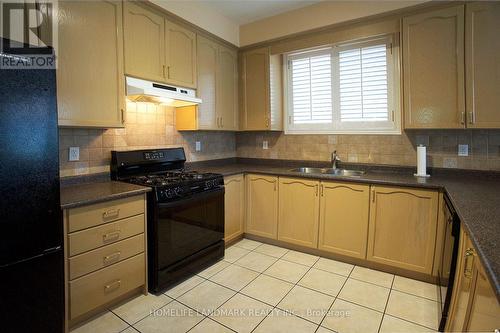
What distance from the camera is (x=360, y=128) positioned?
121 inches

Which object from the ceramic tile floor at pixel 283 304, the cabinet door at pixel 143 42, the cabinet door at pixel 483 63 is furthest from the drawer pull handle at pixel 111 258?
the cabinet door at pixel 483 63

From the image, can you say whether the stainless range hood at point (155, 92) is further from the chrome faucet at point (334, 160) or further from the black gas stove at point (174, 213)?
the chrome faucet at point (334, 160)

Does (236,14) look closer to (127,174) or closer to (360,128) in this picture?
(360,128)

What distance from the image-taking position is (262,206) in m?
3.15

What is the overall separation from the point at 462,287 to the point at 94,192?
220 centimetres

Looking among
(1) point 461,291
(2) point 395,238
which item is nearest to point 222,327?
(1) point 461,291

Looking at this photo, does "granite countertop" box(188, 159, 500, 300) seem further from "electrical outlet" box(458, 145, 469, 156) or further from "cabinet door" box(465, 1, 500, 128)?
"cabinet door" box(465, 1, 500, 128)

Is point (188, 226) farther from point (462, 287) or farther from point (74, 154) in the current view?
point (462, 287)

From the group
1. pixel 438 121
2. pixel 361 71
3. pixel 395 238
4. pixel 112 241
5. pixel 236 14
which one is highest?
pixel 236 14

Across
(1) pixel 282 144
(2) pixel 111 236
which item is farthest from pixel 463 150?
(2) pixel 111 236

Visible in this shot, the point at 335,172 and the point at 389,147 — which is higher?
the point at 389,147

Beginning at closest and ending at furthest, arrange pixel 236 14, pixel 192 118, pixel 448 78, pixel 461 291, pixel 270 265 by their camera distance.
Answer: pixel 461 291
pixel 448 78
pixel 270 265
pixel 192 118
pixel 236 14

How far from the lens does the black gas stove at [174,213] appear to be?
84.0 inches

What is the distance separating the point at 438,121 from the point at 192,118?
90.6 inches
